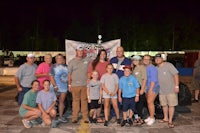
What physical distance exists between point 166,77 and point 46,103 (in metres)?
2.84

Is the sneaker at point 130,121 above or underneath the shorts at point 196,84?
underneath

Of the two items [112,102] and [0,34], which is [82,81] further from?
[0,34]

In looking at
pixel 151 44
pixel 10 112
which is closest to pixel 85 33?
pixel 151 44

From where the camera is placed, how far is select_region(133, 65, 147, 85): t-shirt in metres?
8.06

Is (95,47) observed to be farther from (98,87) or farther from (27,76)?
(27,76)

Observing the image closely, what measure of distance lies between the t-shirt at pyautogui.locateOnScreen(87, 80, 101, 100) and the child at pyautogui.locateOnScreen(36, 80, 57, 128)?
2.87 feet

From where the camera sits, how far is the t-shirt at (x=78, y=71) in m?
8.11

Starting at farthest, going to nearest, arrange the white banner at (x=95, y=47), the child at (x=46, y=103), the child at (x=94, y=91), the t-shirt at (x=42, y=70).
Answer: the white banner at (x=95, y=47)
the t-shirt at (x=42, y=70)
the child at (x=94, y=91)
the child at (x=46, y=103)

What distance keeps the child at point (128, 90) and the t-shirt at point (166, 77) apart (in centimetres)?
61

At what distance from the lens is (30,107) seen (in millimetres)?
7793

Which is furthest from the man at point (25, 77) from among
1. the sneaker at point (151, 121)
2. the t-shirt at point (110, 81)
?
the sneaker at point (151, 121)

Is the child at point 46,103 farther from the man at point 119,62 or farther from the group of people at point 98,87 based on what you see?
the man at point 119,62

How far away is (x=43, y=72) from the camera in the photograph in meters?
8.23

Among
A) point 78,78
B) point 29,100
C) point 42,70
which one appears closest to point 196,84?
point 78,78
